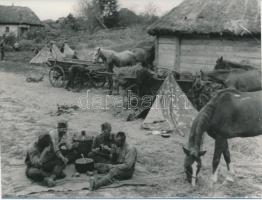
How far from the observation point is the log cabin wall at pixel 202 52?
48.0 ft

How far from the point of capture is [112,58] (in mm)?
17203

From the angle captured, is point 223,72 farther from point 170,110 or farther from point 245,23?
point 245,23

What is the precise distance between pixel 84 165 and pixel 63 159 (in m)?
0.55

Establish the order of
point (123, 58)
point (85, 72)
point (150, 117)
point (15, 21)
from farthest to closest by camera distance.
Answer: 1. point (15, 21)
2. point (123, 58)
3. point (85, 72)
4. point (150, 117)

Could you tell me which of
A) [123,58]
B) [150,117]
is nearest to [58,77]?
[123,58]

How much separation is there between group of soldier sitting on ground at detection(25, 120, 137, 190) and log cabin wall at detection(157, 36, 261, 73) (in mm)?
8387

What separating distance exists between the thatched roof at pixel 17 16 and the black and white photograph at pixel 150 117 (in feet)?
64.4

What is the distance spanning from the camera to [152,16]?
37125 millimetres

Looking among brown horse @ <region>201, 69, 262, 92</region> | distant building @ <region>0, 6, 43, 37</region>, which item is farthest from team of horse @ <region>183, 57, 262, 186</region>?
distant building @ <region>0, 6, 43, 37</region>

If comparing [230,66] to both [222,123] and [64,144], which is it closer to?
[222,123]

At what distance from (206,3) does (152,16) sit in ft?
67.4

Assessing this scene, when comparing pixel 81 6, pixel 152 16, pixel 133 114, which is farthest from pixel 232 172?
pixel 81 6

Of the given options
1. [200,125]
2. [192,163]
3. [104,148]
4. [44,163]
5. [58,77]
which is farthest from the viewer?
[58,77]

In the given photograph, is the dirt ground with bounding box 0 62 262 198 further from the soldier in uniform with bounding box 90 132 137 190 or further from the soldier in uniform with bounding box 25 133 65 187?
the soldier in uniform with bounding box 25 133 65 187
